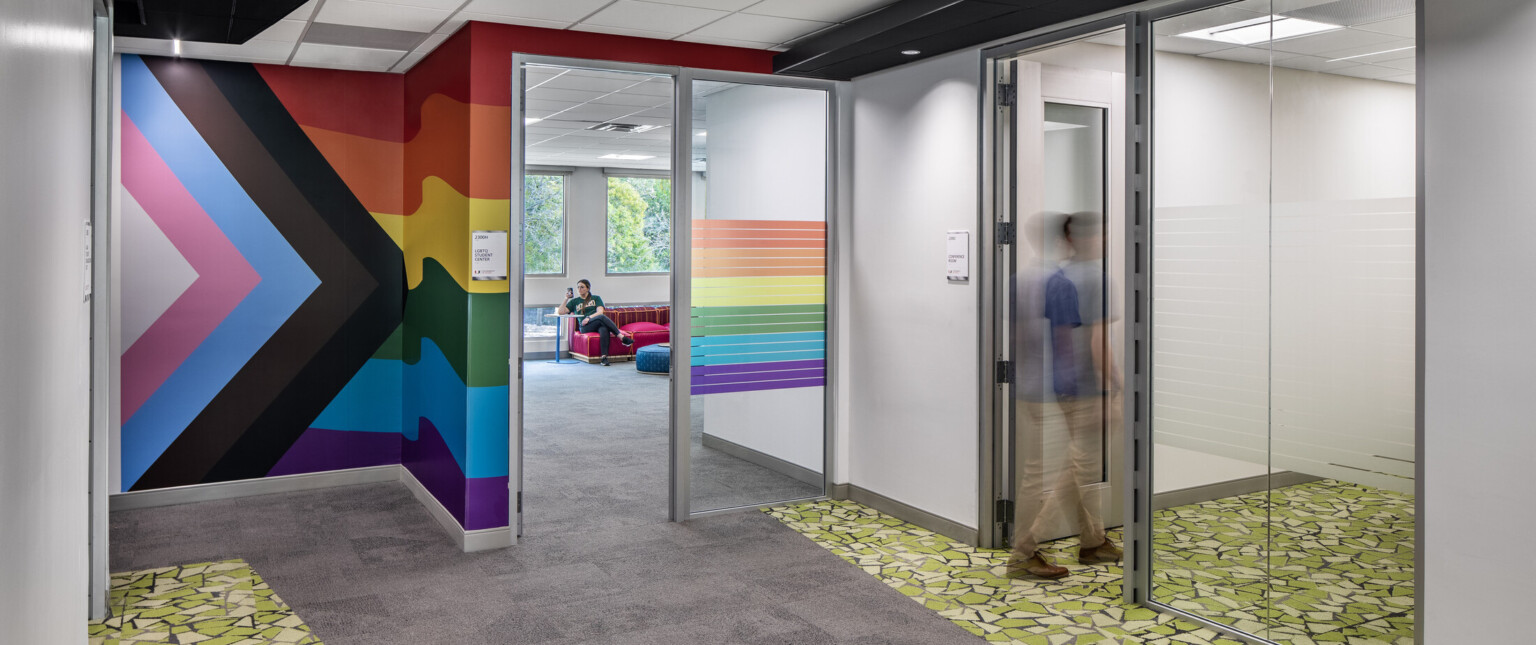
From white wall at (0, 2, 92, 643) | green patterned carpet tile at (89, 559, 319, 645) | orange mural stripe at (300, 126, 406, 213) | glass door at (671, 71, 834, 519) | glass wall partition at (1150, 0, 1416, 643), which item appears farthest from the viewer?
orange mural stripe at (300, 126, 406, 213)

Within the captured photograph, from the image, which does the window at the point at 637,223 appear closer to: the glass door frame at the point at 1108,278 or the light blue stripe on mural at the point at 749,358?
the light blue stripe on mural at the point at 749,358

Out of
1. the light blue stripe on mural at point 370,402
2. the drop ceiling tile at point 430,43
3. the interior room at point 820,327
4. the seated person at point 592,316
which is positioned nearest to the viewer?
the interior room at point 820,327

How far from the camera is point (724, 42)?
5.14 meters

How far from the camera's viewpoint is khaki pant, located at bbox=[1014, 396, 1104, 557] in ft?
14.9

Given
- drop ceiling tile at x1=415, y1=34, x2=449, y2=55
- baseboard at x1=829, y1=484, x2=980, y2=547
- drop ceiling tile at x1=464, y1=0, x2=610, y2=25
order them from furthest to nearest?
drop ceiling tile at x1=415, y1=34, x2=449, y2=55 → baseboard at x1=829, y1=484, x2=980, y2=547 → drop ceiling tile at x1=464, y1=0, x2=610, y2=25

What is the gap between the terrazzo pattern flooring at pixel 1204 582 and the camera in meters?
3.18

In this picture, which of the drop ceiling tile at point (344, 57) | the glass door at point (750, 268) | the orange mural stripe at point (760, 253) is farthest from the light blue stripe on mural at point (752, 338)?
the drop ceiling tile at point (344, 57)

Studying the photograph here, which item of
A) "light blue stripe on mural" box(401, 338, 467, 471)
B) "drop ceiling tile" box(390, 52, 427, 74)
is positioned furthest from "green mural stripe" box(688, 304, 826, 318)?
"drop ceiling tile" box(390, 52, 427, 74)

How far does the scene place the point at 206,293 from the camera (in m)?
5.63

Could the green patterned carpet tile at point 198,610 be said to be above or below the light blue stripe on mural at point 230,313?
below

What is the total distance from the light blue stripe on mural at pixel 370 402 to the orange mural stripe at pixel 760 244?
7.09 ft

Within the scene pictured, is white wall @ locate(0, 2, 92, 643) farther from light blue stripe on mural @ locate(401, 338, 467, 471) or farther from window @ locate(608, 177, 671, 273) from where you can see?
window @ locate(608, 177, 671, 273)

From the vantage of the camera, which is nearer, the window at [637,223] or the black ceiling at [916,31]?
the black ceiling at [916,31]

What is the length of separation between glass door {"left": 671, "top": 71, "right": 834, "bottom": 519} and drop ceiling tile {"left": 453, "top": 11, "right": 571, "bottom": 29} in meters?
0.71
